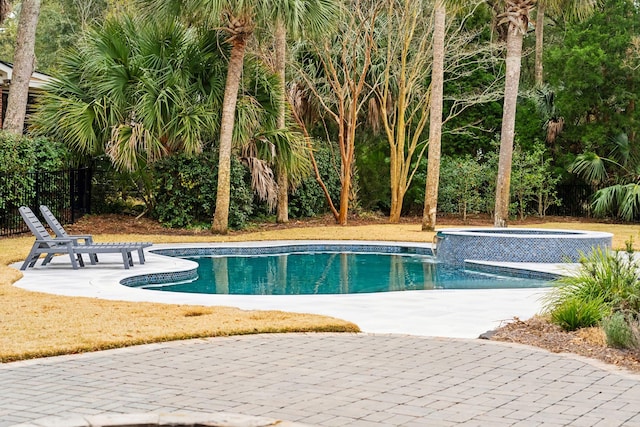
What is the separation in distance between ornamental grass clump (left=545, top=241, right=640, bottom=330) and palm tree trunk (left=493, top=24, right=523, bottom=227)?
11.8 metres

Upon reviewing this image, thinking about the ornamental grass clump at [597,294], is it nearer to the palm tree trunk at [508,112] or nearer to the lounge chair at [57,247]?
the lounge chair at [57,247]

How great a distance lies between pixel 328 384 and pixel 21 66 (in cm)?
1682

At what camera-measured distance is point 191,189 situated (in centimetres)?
2091

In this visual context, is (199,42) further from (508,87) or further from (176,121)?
(508,87)

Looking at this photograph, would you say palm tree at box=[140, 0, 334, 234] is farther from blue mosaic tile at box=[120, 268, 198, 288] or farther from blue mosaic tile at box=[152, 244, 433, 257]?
blue mosaic tile at box=[120, 268, 198, 288]

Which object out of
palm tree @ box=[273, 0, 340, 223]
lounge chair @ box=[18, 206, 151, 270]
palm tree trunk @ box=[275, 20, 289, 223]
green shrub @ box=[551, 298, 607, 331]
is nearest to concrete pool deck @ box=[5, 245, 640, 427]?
green shrub @ box=[551, 298, 607, 331]

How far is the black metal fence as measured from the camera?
1779 centimetres

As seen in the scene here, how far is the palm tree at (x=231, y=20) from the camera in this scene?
1772 centimetres

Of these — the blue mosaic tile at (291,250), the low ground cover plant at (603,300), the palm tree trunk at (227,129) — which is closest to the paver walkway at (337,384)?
the low ground cover plant at (603,300)

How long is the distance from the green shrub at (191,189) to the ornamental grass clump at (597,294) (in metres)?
12.9

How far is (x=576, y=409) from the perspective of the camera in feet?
17.0

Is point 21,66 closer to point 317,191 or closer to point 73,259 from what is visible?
point 73,259

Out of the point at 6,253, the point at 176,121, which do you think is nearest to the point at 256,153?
the point at 176,121

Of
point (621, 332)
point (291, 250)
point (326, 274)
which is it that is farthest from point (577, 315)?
point (291, 250)
